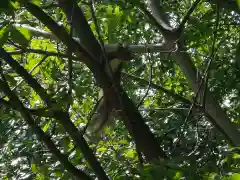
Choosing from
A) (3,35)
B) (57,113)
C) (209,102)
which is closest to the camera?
(3,35)

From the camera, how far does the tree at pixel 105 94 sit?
1239mm

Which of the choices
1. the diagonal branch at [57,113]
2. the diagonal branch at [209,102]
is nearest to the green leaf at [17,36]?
the diagonal branch at [57,113]

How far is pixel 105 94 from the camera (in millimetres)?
1605

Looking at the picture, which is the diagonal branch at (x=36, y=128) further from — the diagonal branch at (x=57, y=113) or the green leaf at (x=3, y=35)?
the green leaf at (x=3, y=35)

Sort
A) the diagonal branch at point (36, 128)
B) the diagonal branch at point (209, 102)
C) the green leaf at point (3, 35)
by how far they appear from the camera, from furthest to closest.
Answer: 1. the diagonal branch at point (209, 102)
2. the diagonal branch at point (36, 128)
3. the green leaf at point (3, 35)

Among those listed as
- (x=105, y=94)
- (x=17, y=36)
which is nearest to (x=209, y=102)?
(x=105, y=94)

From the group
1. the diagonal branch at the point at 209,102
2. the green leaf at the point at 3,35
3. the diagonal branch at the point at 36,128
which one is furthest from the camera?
the diagonal branch at the point at 209,102

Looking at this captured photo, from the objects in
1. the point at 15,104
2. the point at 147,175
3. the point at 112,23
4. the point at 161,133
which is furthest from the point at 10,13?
the point at 161,133

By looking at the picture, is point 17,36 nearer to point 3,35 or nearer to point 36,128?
point 3,35

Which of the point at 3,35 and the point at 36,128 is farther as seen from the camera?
the point at 36,128

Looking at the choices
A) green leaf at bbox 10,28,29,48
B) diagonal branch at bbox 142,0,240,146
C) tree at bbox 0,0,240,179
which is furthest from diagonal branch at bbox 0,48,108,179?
diagonal branch at bbox 142,0,240,146

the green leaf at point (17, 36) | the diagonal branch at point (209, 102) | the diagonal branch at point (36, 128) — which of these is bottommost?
the diagonal branch at point (36, 128)

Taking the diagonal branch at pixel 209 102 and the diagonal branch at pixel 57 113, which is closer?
the diagonal branch at pixel 57 113

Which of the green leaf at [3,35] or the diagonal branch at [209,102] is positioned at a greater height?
the diagonal branch at [209,102]
